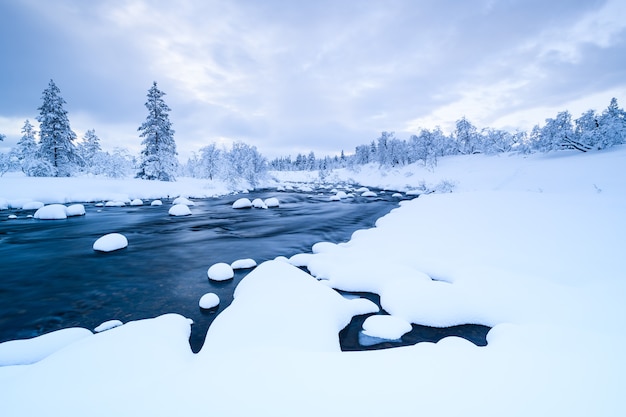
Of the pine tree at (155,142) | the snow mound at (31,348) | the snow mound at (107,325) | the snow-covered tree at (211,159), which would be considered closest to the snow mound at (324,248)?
the snow mound at (107,325)

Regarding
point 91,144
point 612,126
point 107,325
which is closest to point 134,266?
point 107,325

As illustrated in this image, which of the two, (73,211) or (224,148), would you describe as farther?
(224,148)

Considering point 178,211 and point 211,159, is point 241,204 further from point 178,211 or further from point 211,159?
point 211,159

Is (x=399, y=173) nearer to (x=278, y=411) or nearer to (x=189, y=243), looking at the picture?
(x=189, y=243)

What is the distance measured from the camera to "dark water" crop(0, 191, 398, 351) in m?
4.52

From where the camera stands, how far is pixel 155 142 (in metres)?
28.1

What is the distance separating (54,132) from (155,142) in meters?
8.59

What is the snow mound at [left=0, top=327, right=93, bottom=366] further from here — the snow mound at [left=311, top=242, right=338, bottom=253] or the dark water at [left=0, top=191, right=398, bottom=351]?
the snow mound at [left=311, top=242, right=338, bottom=253]

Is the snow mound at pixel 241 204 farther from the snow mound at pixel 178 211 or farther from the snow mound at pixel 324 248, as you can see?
the snow mound at pixel 324 248

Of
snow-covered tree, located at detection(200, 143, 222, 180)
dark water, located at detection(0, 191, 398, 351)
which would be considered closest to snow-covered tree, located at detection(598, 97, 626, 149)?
dark water, located at detection(0, 191, 398, 351)

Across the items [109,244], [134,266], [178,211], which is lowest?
[134,266]

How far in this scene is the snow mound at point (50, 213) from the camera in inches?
479

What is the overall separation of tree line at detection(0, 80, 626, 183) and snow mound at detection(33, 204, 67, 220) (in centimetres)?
1288

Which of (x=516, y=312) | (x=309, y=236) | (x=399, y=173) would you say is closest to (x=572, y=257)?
(x=516, y=312)
